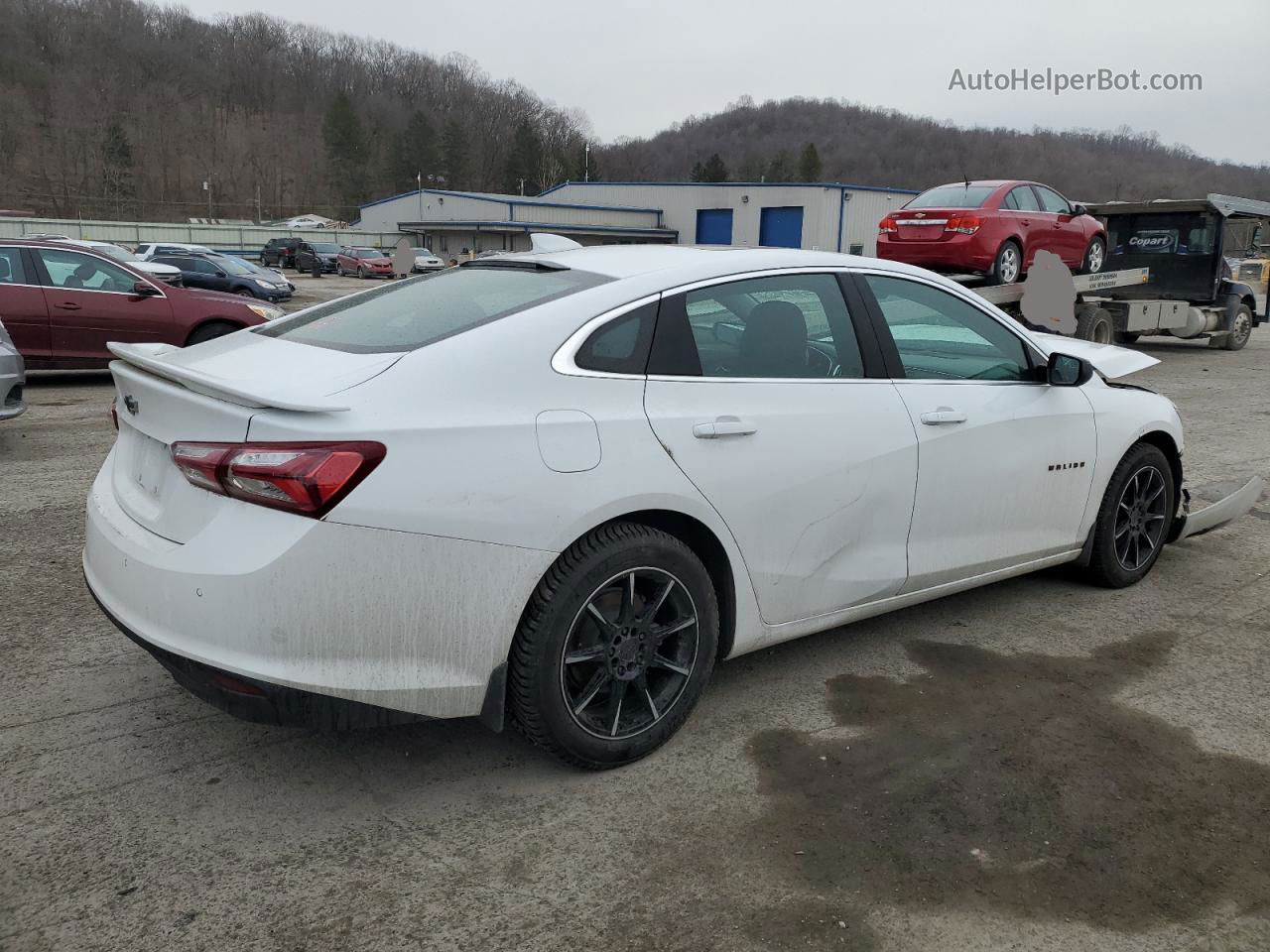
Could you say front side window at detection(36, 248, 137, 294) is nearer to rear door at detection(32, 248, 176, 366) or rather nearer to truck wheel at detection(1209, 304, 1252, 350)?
rear door at detection(32, 248, 176, 366)

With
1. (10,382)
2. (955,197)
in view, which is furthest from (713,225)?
(10,382)

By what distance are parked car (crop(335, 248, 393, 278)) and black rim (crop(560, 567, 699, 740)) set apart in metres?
47.8

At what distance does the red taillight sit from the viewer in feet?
42.7

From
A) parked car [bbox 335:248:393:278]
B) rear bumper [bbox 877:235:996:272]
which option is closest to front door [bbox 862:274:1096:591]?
rear bumper [bbox 877:235:996:272]

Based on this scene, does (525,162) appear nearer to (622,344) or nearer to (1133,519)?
(1133,519)

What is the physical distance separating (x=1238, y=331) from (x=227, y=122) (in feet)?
463

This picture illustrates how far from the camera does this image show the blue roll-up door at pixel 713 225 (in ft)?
182

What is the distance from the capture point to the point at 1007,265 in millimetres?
13594

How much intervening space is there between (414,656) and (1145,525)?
390 centimetres

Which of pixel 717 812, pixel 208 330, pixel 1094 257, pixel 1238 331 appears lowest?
pixel 717 812

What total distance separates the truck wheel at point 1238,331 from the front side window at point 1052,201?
648 cm

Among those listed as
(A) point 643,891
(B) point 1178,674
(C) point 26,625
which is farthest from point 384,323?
(B) point 1178,674

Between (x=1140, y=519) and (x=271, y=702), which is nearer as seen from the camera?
(x=271, y=702)

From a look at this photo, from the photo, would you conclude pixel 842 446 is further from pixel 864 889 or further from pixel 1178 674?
pixel 1178 674
